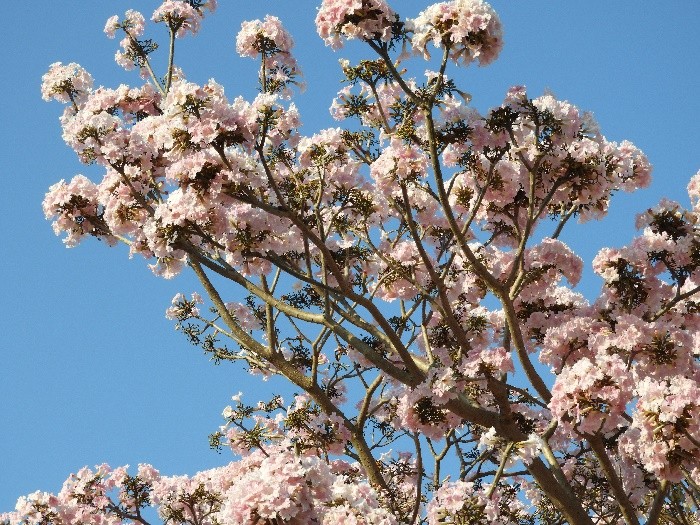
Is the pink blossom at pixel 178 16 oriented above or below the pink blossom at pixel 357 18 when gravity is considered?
above

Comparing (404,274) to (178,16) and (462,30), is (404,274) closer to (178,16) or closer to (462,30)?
(462,30)

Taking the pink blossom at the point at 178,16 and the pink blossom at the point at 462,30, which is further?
the pink blossom at the point at 178,16

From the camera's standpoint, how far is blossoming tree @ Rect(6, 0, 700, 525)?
700 centimetres

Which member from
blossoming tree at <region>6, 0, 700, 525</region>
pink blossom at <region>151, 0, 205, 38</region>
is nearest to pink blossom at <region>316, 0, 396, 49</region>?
blossoming tree at <region>6, 0, 700, 525</region>

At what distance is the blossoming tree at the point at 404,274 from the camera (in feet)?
23.0

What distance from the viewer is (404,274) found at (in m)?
9.25

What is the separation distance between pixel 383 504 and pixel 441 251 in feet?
13.2

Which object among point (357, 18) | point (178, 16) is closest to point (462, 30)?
point (357, 18)

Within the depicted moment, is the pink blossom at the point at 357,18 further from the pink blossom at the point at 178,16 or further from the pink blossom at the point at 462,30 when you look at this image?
the pink blossom at the point at 178,16

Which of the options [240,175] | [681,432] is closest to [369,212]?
[240,175]

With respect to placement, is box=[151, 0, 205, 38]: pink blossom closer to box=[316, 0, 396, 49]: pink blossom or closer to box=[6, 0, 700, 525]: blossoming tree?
box=[6, 0, 700, 525]: blossoming tree

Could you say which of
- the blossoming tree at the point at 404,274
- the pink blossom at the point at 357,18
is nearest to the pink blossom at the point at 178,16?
the blossoming tree at the point at 404,274

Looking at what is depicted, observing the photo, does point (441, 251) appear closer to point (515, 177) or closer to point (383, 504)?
point (515, 177)

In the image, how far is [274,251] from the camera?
8188mm
